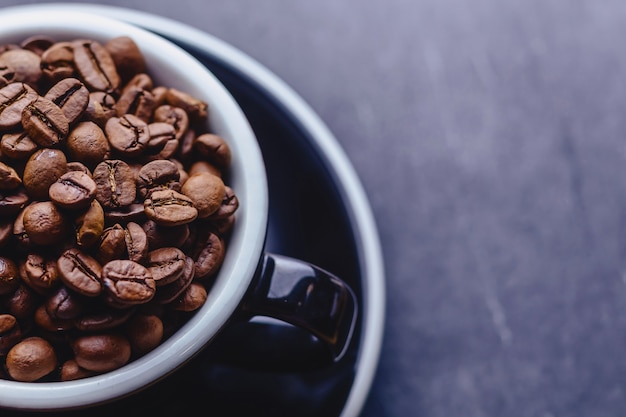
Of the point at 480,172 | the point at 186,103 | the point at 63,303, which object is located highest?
the point at 186,103

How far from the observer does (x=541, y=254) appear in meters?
1.26

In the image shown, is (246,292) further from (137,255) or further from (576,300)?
(576,300)

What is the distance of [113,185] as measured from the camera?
0.64 m

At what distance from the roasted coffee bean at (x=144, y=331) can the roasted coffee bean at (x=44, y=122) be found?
0.18m

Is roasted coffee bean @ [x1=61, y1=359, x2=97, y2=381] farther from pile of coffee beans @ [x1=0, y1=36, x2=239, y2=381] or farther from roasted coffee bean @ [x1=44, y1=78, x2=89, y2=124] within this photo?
roasted coffee bean @ [x1=44, y1=78, x2=89, y2=124]

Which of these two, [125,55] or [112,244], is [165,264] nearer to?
[112,244]

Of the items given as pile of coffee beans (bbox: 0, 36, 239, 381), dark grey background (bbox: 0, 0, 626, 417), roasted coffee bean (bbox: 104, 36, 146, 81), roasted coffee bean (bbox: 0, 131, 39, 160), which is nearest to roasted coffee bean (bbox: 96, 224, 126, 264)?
pile of coffee beans (bbox: 0, 36, 239, 381)

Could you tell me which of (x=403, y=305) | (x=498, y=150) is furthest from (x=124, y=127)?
(x=498, y=150)

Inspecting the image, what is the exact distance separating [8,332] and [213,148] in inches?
10.3

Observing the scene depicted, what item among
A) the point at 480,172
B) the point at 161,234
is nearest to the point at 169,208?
the point at 161,234

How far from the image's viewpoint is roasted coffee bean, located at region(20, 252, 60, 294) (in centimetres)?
63

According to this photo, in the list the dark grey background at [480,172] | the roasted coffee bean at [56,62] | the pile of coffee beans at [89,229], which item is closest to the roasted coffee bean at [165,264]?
the pile of coffee beans at [89,229]

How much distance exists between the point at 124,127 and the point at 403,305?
67 centimetres

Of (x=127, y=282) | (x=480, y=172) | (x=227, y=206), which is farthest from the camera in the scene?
(x=480, y=172)
